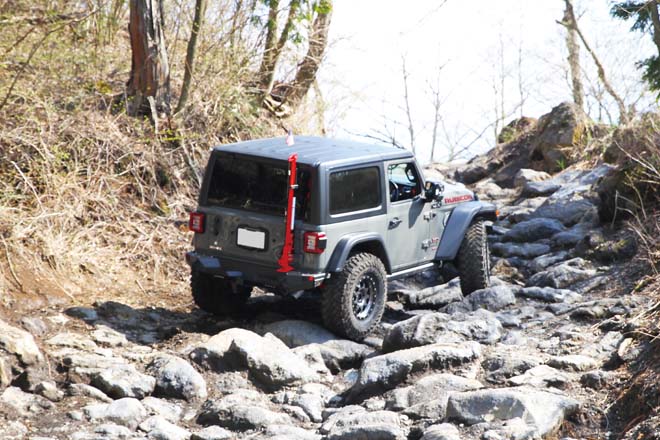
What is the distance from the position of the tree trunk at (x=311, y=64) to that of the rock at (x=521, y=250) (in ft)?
14.5

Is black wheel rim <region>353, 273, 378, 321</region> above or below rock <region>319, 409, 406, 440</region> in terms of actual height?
above

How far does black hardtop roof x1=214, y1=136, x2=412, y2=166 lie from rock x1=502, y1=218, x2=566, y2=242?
15.3ft

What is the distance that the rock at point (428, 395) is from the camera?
6.97 m

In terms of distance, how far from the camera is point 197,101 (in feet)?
43.8

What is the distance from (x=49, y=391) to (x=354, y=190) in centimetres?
330

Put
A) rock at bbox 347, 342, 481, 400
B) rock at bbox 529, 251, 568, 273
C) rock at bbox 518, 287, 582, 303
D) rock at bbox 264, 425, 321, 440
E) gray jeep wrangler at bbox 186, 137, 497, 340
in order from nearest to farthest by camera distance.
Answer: rock at bbox 264, 425, 321, 440
rock at bbox 347, 342, 481, 400
gray jeep wrangler at bbox 186, 137, 497, 340
rock at bbox 518, 287, 582, 303
rock at bbox 529, 251, 568, 273

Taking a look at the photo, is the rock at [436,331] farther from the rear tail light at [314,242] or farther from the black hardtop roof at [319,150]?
the black hardtop roof at [319,150]

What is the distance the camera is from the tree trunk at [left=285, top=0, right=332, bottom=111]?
1571cm

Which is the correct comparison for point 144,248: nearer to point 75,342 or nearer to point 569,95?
point 75,342

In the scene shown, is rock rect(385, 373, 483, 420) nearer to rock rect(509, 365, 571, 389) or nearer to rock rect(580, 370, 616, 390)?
rock rect(509, 365, 571, 389)

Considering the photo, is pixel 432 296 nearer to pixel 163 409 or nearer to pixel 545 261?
pixel 545 261

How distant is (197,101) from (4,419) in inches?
282

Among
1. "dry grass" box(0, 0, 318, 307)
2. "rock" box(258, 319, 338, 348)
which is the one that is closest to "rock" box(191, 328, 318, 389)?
"rock" box(258, 319, 338, 348)

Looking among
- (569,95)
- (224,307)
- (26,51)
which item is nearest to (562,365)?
(224,307)
